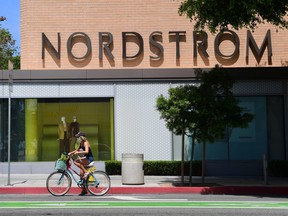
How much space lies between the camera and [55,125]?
21.0 m

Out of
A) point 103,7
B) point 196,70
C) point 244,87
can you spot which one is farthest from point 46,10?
point 244,87

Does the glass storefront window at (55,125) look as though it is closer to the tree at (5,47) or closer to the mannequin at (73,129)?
the mannequin at (73,129)

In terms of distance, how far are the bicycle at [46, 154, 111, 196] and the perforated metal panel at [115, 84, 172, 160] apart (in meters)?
6.46

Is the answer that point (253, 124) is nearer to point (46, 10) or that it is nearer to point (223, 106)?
point (223, 106)

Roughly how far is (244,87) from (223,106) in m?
5.45

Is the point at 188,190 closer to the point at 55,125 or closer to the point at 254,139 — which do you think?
the point at 254,139

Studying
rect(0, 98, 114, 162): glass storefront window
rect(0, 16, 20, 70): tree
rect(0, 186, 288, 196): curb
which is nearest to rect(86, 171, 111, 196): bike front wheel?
rect(0, 186, 288, 196): curb

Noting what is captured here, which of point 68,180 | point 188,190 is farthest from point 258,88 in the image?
point 68,180

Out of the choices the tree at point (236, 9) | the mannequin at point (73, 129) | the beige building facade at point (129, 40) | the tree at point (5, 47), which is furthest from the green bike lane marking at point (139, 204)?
the tree at point (5, 47)

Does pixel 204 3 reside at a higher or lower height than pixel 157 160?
higher

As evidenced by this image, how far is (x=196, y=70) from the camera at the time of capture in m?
20.4

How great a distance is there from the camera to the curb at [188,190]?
49.2ft

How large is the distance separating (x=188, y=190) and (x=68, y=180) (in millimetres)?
3825

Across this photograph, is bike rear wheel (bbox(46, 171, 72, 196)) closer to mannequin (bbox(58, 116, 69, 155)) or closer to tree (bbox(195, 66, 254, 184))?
tree (bbox(195, 66, 254, 184))
